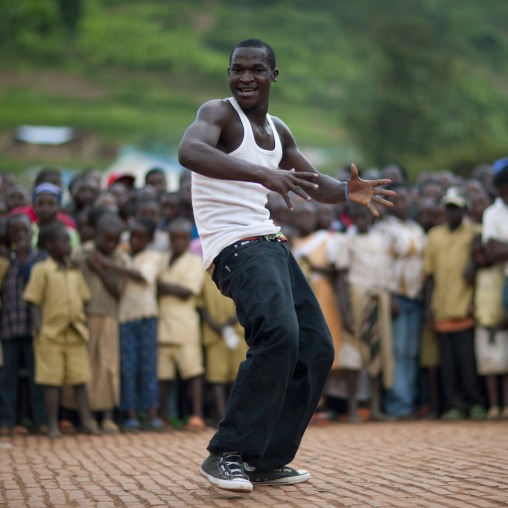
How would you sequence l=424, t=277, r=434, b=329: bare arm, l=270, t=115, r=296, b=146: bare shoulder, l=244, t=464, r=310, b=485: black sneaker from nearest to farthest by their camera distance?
l=244, t=464, r=310, b=485: black sneaker < l=270, t=115, r=296, b=146: bare shoulder < l=424, t=277, r=434, b=329: bare arm

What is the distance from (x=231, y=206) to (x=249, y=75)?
2.27ft

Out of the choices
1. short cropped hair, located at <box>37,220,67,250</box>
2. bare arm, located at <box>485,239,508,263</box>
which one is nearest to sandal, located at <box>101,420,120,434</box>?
short cropped hair, located at <box>37,220,67,250</box>

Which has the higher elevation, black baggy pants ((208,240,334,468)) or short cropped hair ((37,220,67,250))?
short cropped hair ((37,220,67,250))

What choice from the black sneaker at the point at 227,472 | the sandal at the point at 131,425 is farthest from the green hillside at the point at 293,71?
the black sneaker at the point at 227,472

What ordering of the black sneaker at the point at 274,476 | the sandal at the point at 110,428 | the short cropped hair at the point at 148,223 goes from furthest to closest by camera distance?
the short cropped hair at the point at 148,223, the sandal at the point at 110,428, the black sneaker at the point at 274,476

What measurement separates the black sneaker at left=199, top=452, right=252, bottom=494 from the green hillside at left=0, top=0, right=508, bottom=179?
23.3 metres

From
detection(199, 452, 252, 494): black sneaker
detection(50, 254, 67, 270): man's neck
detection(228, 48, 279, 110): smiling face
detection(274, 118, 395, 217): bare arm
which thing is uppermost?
detection(228, 48, 279, 110): smiling face

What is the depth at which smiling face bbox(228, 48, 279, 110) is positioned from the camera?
14.9 feet

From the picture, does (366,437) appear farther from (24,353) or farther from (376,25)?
(376,25)

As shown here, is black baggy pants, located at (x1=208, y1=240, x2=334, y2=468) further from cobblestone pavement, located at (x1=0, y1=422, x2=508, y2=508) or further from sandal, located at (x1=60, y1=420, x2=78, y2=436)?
sandal, located at (x1=60, y1=420, x2=78, y2=436)

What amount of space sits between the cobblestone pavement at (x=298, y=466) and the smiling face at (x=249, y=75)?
206 centimetres

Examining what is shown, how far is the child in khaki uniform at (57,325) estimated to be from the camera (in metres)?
7.32

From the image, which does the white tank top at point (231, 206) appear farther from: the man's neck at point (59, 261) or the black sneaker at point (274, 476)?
the man's neck at point (59, 261)

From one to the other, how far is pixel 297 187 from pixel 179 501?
1.63 metres
